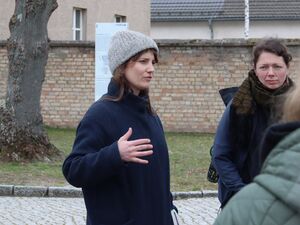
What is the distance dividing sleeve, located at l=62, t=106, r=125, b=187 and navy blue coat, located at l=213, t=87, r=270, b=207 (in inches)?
38.2

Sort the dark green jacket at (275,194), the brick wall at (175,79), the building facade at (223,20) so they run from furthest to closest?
the building facade at (223,20) < the brick wall at (175,79) < the dark green jacket at (275,194)

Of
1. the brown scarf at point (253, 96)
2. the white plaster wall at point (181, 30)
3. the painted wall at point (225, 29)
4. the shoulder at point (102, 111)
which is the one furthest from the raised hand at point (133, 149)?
the white plaster wall at point (181, 30)

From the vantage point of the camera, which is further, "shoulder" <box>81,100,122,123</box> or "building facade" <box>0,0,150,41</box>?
"building facade" <box>0,0,150,41</box>

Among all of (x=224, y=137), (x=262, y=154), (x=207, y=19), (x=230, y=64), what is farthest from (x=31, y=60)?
(x=207, y=19)

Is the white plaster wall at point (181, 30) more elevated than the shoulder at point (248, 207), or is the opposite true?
the white plaster wall at point (181, 30)

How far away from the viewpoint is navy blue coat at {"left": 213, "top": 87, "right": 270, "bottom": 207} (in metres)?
4.63

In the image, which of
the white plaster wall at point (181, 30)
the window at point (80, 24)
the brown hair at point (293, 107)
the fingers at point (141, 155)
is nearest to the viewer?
the brown hair at point (293, 107)

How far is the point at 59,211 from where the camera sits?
10477 mm

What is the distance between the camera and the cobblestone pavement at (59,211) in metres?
9.61

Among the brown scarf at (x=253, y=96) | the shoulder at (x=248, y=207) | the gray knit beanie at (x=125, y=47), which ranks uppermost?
the gray knit beanie at (x=125, y=47)

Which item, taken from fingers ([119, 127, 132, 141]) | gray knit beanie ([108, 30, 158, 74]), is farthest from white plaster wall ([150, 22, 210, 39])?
fingers ([119, 127, 132, 141])

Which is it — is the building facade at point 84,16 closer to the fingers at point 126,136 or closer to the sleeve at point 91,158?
the sleeve at point 91,158

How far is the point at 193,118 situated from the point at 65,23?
28.1 ft

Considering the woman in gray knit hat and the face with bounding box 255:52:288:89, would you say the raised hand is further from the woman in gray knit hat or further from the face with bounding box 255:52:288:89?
the face with bounding box 255:52:288:89
